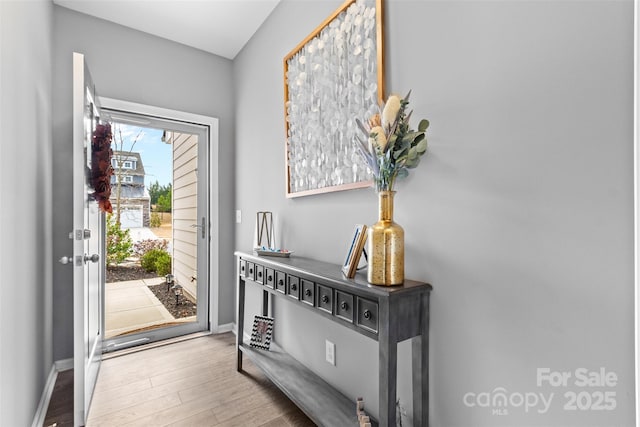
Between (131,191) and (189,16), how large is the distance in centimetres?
152

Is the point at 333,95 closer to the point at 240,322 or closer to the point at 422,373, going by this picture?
the point at 422,373

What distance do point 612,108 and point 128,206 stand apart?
10.3ft

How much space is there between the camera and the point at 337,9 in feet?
5.71

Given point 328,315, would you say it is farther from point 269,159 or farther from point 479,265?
point 269,159

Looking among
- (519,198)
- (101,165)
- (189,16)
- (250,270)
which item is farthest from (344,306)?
(189,16)

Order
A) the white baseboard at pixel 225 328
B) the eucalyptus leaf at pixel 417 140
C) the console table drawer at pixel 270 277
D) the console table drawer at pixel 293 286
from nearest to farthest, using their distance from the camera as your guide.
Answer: the eucalyptus leaf at pixel 417 140, the console table drawer at pixel 293 286, the console table drawer at pixel 270 277, the white baseboard at pixel 225 328

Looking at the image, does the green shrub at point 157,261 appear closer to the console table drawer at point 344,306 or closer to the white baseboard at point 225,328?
the white baseboard at point 225,328

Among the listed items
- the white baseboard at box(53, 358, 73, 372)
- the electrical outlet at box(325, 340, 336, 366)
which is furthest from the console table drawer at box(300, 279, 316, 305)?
the white baseboard at box(53, 358, 73, 372)

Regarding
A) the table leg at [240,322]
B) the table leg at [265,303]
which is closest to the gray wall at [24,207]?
the table leg at [240,322]

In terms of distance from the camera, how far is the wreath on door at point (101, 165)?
207cm

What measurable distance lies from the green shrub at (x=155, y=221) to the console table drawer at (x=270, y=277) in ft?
4.96

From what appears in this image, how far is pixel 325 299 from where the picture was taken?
1471 millimetres

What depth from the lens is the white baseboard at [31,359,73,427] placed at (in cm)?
174

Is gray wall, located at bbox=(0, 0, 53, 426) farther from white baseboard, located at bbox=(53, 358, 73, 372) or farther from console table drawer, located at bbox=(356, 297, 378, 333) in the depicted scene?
console table drawer, located at bbox=(356, 297, 378, 333)
